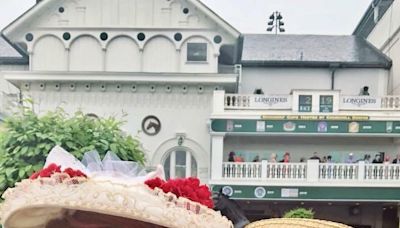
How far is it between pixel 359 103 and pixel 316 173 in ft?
7.68

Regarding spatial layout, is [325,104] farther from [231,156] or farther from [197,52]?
[197,52]

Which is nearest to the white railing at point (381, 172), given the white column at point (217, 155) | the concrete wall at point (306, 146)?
the concrete wall at point (306, 146)

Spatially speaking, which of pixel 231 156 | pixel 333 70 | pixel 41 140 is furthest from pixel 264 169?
pixel 41 140

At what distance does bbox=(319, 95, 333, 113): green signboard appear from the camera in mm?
16703

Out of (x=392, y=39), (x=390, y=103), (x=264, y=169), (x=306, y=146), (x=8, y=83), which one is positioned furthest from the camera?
(x=392, y=39)

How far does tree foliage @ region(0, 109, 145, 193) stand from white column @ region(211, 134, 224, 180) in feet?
34.3

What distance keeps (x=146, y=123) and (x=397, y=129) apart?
7.09 meters

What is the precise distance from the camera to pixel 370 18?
23906 millimetres

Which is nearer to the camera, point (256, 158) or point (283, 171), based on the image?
point (283, 171)

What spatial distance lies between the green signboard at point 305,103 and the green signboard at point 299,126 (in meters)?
0.33

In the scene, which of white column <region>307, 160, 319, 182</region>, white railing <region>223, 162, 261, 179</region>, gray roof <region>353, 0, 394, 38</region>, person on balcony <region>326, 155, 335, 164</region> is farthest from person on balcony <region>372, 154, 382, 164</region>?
gray roof <region>353, 0, 394, 38</region>

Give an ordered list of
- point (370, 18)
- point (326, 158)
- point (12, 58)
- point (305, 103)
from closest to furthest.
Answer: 1. point (305, 103)
2. point (326, 158)
3. point (12, 58)
4. point (370, 18)

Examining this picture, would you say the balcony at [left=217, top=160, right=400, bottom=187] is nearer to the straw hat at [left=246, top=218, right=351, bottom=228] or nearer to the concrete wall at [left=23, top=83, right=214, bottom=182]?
the concrete wall at [left=23, top=83, right=214, bottom=182]

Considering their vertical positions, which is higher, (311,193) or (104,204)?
(104,204)
